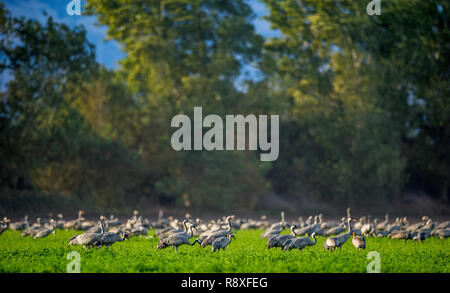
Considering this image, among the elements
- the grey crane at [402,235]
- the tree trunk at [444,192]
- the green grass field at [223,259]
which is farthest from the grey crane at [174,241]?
the tree trunk at [444,192]

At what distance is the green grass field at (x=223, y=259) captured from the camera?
1275 cm

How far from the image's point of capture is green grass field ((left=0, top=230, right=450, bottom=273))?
12.8 m

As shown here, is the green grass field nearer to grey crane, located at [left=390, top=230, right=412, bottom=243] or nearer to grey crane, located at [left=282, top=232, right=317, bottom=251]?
grey crane, located at [left=282, top=232, right=317, bottom=251]

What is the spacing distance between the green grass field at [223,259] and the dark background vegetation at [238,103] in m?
20.3

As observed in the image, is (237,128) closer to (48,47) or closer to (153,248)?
(48,47)

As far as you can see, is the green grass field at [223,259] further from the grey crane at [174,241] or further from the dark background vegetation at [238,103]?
the dark background vegetation at [238,103]

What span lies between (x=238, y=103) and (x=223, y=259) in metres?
32.3

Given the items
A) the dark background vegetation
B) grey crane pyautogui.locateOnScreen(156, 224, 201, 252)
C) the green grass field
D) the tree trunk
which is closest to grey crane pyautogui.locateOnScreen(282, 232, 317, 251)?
the green grass field

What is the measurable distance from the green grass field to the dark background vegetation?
2035cm

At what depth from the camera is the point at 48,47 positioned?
36.0 m

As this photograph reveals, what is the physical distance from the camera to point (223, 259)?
1406 centimetres
